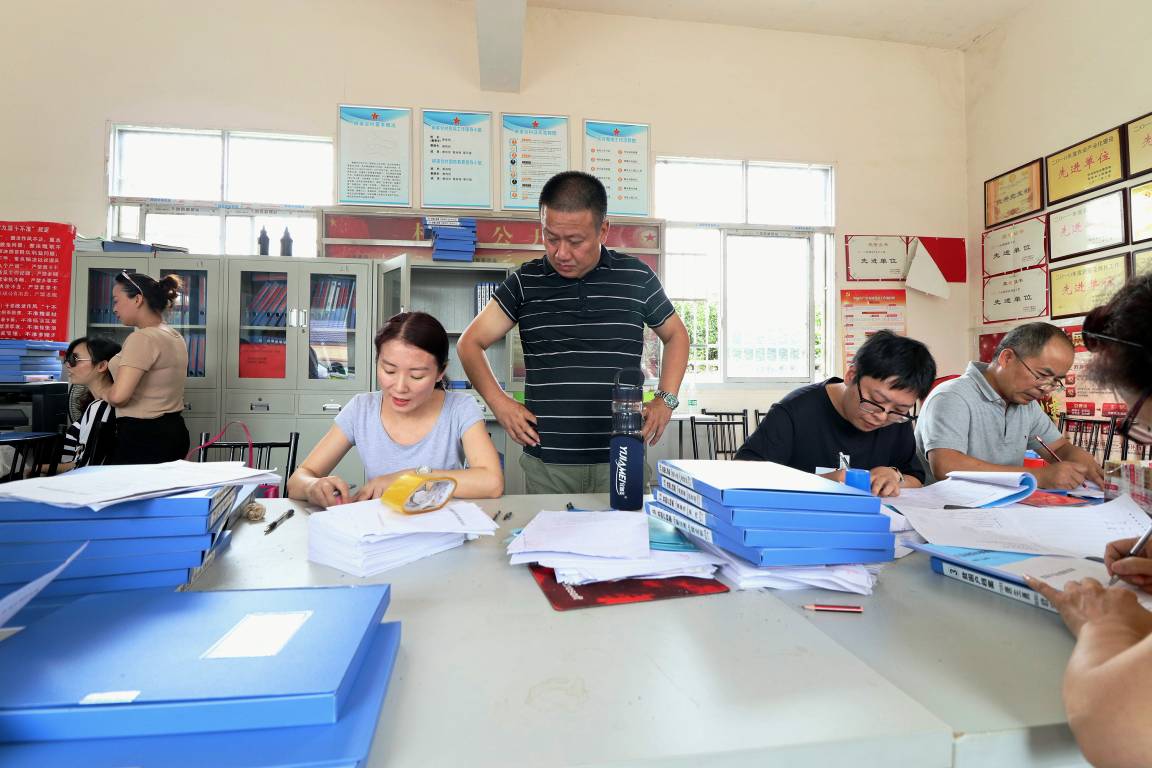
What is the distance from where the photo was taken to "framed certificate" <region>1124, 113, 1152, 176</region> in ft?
11.5

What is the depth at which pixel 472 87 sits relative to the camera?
4.32 metres

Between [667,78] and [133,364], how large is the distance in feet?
13.0

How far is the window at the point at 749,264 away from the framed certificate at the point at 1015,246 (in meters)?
1.21

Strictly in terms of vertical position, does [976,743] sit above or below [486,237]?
below

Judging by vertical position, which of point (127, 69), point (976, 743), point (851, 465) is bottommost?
point (976, 743)

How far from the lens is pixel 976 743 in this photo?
50 cm

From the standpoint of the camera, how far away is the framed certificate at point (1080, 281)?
12.2 feet

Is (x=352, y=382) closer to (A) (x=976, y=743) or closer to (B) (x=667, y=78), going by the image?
(B) (x=667, y=78)

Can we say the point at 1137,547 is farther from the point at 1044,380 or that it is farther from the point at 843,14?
the point at 843,14

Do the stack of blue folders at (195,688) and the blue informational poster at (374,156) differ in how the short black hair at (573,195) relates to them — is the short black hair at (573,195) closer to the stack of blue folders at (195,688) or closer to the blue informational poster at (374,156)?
the stack of blue folders at (195,688)

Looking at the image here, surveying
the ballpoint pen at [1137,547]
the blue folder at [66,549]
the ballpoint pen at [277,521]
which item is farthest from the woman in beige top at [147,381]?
the ballpoint pen at [1137,547]

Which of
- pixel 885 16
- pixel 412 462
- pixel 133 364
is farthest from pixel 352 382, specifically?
pixel 885 16

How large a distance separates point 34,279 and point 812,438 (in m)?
4.68

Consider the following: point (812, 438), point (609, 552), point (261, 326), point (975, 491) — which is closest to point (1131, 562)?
point (975, 491)
